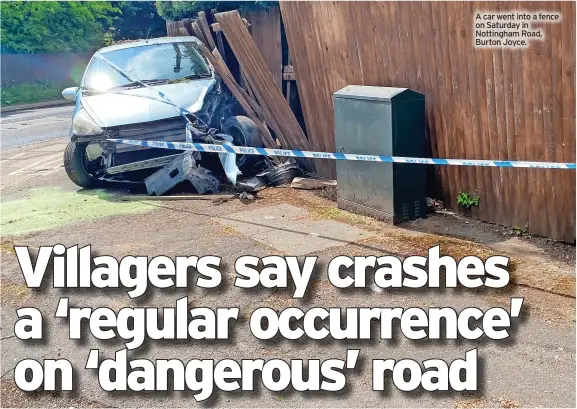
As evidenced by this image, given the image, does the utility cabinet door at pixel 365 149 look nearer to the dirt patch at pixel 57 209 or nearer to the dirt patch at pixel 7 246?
the dirt patch at pixel 57 209

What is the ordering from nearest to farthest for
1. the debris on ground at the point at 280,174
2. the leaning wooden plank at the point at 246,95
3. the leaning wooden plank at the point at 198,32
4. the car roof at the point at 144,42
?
the debris on ground at the point at 280,174, the leaning wooden plank at the point at 246,95, the car roof at the point at 144,42, the leaning wooden plank at the point at 198,32

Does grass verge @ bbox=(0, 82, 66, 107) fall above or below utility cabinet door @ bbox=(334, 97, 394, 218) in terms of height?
below

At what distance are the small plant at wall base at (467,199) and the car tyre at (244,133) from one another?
308cm

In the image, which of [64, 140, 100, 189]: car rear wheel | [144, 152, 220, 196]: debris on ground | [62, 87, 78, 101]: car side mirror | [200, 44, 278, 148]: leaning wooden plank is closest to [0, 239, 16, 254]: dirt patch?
[144, 152, 220, 196]: debris on ground

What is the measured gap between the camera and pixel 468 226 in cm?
685

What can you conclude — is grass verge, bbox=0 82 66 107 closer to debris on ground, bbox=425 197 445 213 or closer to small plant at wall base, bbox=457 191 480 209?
debris on ground, bbox=425 197 445 213

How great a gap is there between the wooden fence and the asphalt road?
9.17 m

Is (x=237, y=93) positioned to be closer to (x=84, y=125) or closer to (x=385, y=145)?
(x=84, y=125)

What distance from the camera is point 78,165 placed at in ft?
30.6

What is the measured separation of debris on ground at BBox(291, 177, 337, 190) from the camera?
342 inches

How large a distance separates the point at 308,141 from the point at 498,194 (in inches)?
128

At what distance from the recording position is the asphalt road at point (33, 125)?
51.3 ft

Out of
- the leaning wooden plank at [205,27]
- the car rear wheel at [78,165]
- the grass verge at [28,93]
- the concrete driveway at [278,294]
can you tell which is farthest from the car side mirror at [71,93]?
the grass verge at [28,93]

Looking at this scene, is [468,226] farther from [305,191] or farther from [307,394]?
[307,394]
